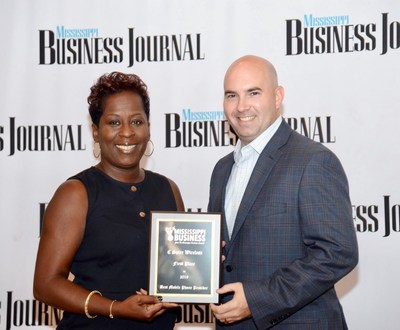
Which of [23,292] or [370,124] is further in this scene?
[23,292]

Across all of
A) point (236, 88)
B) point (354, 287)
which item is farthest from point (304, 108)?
point (236, 88)

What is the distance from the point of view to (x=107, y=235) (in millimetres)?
2816

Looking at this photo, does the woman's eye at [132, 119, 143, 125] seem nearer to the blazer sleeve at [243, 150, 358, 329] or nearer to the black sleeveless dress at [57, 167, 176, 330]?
the black sleeveless dress at [57, 167, 176, 330]

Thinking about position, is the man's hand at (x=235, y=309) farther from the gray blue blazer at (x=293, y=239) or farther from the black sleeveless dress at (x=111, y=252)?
the black sleeveless dress at (x=111, y=252)

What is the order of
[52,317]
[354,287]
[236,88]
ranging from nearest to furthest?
[236,88] → [354,287] → [52,317]

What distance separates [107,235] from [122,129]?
0.48 meters

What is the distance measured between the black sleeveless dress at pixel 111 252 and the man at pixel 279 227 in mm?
380

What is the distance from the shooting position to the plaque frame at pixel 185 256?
2.61m

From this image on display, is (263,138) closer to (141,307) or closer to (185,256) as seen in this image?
(185,256)

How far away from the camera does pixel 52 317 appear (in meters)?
4.40

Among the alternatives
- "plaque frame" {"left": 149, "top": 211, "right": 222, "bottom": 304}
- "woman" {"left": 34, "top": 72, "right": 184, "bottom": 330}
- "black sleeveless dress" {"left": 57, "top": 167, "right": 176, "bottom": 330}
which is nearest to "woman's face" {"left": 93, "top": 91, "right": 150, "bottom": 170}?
"woman" {"left": 34, "top": 72, "right": 184, "bottom": 330}

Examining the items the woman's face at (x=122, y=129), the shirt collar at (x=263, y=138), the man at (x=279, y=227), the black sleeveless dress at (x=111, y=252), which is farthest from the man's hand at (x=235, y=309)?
the woman's face at (x=122, y=129)

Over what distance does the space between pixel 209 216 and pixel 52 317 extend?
7.31 ft

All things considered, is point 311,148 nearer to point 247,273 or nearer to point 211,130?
point 247,273
